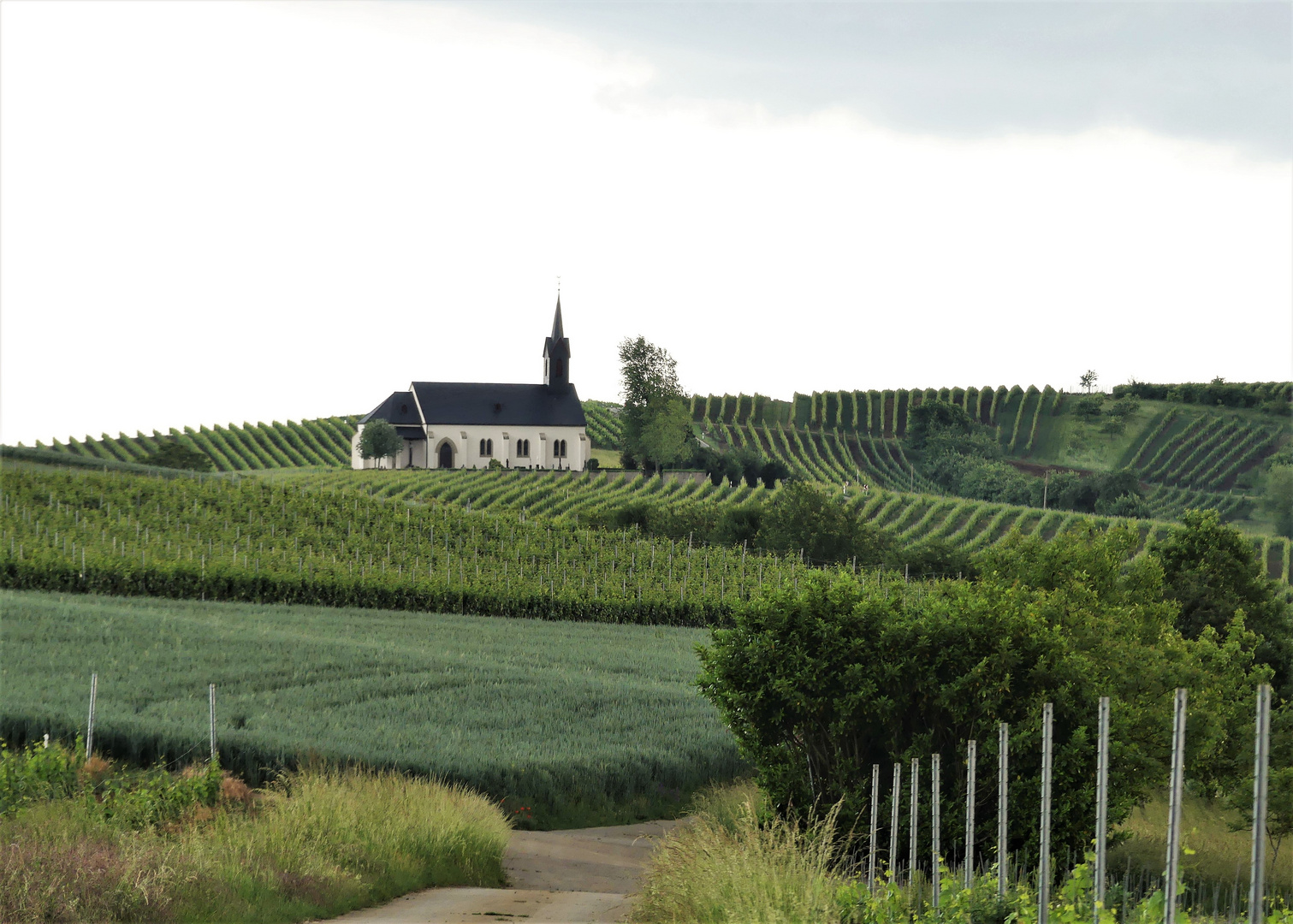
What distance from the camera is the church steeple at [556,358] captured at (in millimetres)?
101125

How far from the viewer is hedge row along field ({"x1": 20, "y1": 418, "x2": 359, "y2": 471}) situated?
325ft

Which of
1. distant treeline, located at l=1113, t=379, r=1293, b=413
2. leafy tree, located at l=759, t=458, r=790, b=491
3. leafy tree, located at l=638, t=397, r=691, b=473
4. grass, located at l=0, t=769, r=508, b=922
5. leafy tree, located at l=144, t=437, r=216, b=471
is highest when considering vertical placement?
distant treeline, located at l=1113, t=379, r=1293, b=413

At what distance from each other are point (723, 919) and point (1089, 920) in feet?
9.06

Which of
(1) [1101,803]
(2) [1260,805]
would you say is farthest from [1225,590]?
(2) [1260,805]

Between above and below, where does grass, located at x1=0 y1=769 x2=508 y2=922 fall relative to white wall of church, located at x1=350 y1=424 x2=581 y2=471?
below

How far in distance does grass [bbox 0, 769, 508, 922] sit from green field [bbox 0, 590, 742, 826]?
189 cm

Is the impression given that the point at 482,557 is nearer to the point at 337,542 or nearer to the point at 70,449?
the point at 337,542

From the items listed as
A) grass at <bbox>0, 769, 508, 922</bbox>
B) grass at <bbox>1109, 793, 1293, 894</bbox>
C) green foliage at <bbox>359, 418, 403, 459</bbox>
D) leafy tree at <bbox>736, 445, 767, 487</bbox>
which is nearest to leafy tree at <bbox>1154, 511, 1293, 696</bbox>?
grass at <bbox>1109, 793, 1293, 894</bbox>

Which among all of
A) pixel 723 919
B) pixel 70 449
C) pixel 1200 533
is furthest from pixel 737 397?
pixel 723 919

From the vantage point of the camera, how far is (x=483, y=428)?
9619 cm

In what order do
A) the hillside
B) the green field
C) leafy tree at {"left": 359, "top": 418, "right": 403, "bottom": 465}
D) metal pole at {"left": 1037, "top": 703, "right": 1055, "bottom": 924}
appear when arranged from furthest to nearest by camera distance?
the hillside → leafy tree at {"left": 359, "top": 418, "right": 403, "bottom": 465} → the green field → metal pole at {"left": 1037, "top": 703, "right": 1055, "bottom": 924}

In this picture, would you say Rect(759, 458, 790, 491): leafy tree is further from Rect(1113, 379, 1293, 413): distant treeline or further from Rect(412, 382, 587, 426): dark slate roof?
Rect(1113, 379, 1293, 413): distant treeline

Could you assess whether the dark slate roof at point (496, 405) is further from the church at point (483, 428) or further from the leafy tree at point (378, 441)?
the leafy tree at point (378, 441)

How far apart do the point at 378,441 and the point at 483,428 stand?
9.78 m
